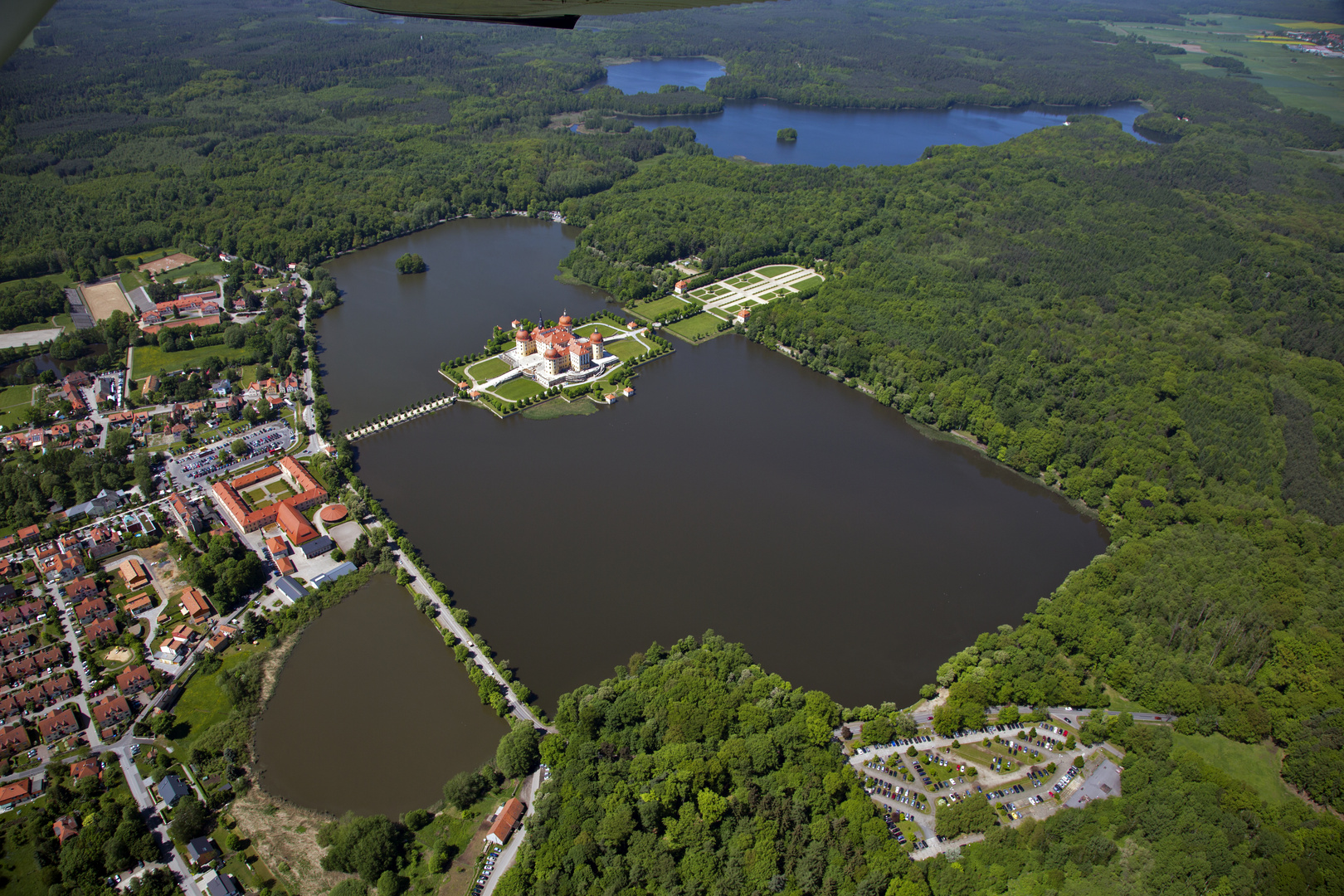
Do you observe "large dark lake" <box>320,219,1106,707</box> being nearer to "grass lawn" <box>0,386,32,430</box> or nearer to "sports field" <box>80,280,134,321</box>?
"grass lawn" <box>0,386,32,430</box>

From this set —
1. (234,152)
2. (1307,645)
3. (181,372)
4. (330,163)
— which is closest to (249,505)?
(181,372)

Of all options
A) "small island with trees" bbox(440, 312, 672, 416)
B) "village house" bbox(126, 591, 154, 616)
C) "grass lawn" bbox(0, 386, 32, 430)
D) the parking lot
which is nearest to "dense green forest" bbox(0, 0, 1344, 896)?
the parking lot

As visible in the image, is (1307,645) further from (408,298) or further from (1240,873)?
(408,298)

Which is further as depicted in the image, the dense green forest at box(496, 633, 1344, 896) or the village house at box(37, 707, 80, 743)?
the village house at box(37, 707, 80, 743)

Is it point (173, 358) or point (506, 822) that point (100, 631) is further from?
point (173, 358)

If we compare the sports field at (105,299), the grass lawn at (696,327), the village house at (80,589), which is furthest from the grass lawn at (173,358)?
the grass lawn at (696,327)

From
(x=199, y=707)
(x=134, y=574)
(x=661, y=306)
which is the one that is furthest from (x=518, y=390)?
(x=199, y=707)

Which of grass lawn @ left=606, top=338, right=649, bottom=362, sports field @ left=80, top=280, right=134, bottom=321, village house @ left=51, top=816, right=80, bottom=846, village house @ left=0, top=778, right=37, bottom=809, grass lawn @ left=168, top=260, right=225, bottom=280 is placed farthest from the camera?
grass lawn @ left=168, top=260, right=225, bottom=280
